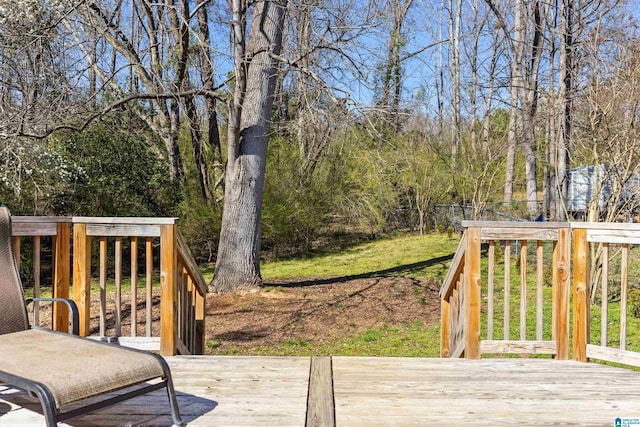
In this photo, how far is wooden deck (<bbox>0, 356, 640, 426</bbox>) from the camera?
2.77 m

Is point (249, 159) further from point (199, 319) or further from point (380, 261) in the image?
point (380, 261)

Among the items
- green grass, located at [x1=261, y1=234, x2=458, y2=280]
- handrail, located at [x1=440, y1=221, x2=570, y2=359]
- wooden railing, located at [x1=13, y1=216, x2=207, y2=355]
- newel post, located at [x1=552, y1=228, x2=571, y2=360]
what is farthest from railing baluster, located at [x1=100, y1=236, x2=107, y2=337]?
green grass, located at [x1=261, y1=234, x2=458, y2=280]

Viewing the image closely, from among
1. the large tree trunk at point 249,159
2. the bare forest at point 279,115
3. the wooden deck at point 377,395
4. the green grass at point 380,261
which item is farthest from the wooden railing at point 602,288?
the green grass at point 380,261

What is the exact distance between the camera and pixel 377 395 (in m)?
3.11

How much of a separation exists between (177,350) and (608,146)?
6988mm

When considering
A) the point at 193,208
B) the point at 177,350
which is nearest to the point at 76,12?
the point at 193,208

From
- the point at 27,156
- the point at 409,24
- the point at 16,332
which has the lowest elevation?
the point at 16,332

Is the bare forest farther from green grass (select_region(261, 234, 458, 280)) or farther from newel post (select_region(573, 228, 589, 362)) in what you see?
newel post (select_region(573, 228, 589, 362))

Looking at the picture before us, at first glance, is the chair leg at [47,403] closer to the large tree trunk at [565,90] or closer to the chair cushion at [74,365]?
the chair cushion at [74,365]

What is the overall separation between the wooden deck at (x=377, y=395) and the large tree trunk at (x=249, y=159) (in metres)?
5.06

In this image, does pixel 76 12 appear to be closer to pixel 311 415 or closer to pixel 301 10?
pixel 301 10

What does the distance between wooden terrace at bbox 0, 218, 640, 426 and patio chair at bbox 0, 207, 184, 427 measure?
1.13ft

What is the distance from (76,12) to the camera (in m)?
8.49

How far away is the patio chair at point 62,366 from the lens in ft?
7.41
